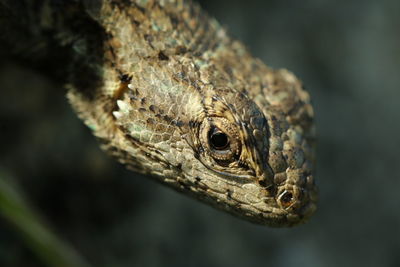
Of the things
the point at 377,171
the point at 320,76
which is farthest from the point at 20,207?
the point at 377,171

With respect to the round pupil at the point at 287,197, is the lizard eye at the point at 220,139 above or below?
above

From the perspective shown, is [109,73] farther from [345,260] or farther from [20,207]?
[345,260]

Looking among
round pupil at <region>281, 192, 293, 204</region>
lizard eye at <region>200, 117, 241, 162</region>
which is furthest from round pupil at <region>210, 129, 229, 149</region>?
round pupil at <region>281, 192, 293, 204</region>

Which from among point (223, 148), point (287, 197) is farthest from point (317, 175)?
point (223, 148)

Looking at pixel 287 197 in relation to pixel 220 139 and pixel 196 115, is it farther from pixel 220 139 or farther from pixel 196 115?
pixel 196 115

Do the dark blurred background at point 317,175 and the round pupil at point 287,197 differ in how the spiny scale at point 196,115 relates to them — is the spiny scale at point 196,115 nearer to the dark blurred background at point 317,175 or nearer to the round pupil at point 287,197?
the round pupil at point 287,197

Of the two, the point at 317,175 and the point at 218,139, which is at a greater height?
the point at 317,175

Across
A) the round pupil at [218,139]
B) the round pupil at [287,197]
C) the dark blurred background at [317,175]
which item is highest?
the dark blurred background at [317,175]

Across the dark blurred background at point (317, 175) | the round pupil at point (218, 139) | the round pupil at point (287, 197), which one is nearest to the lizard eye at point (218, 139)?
the round pupil at point (218, 139)
